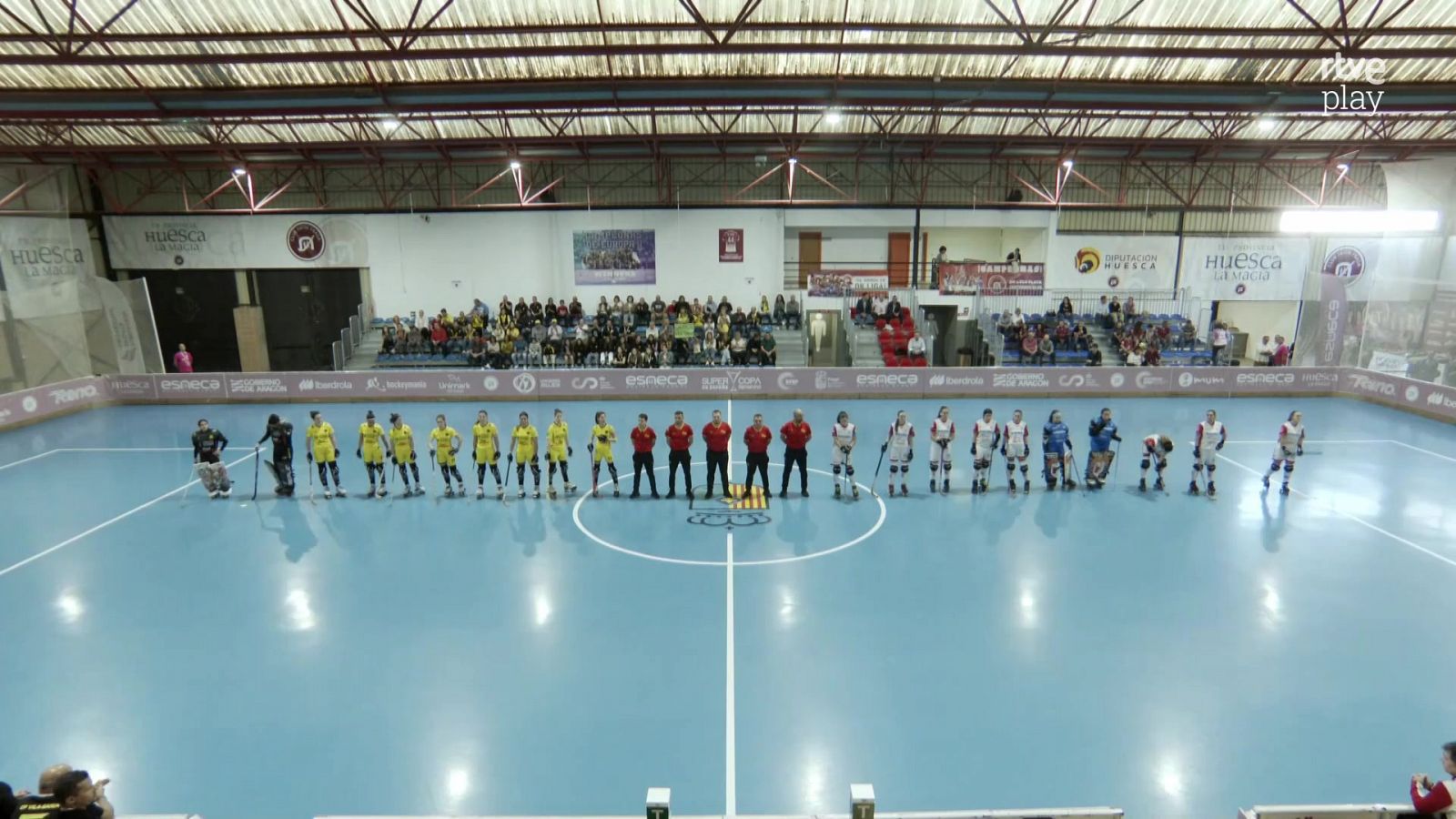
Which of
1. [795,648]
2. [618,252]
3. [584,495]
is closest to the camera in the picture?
[795,648]

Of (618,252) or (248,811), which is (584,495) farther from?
(618,252)

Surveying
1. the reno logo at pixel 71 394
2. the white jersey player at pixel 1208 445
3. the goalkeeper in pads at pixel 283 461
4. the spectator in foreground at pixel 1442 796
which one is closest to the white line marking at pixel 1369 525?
the white jersey player at pixel 1208 445

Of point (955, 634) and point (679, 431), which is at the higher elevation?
point (679, 431)

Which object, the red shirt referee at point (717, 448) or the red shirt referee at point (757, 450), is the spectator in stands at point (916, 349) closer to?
Answer: the red shirt referee at point (757, 450)

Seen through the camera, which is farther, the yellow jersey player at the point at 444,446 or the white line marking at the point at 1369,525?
the yellow jersey player at the point at 444,446

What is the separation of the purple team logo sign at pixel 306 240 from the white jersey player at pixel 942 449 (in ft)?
92.8

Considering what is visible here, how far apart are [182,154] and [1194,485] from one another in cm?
3531

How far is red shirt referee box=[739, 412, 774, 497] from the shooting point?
44.3ft

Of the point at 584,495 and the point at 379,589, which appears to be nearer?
the point at 379,589

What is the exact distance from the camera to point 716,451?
14.0m

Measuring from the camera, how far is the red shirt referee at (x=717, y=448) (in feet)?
45.1

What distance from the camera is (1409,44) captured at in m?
18.2

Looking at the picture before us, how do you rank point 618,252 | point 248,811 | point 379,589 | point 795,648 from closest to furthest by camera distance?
point 248,811 → point 795,648 → point 379,589 → point 618,252

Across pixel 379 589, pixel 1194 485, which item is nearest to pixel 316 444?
pixel 379 589
